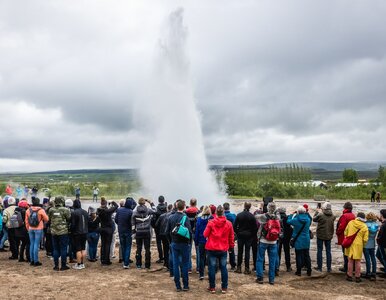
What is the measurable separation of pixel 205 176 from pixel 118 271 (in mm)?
15955

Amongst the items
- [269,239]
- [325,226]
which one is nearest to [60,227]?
[269,239]

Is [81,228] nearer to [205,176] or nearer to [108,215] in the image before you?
[108,215]

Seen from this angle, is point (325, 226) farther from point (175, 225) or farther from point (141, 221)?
point (141, 221)

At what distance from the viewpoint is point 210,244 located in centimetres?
836

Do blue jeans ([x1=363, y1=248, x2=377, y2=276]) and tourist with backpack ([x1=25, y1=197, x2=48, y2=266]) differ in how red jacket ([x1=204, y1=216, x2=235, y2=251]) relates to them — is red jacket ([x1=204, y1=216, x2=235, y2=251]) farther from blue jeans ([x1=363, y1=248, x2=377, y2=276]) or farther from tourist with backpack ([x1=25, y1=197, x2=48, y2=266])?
tourist with backpack ([x1=25, y1=197, x2=48, y2=266])

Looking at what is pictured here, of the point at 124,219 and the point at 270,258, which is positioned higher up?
the point at 124,219

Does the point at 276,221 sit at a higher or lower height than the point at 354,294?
higher

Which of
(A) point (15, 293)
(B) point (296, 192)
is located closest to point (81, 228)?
(A) point (15, 293)

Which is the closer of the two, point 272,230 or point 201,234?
point 272,230

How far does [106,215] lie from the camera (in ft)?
35.8

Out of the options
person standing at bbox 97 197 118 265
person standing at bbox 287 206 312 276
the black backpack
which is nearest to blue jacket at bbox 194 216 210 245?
Result: person standing at bbox 287 206 312 276

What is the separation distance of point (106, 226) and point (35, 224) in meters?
1.87

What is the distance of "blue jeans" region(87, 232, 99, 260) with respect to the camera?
1143cm

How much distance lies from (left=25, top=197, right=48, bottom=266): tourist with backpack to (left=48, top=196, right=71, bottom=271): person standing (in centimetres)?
51
